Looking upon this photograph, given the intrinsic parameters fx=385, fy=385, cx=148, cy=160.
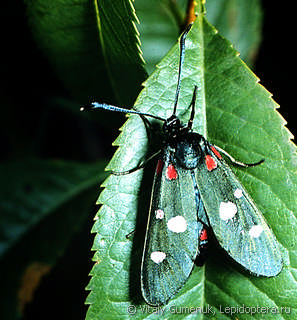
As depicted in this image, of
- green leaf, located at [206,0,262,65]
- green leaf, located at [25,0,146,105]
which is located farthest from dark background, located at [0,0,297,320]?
green leaf, located at [25,0,146,105]

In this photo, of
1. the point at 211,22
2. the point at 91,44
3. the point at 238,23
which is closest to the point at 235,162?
the point at 91,44

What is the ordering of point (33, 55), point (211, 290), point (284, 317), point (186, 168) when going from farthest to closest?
point (33, 55) < point (186, 168) < point (211, 290) < point (284, 317)

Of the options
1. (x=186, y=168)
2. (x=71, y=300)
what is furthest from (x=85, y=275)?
(x=186, y=168)

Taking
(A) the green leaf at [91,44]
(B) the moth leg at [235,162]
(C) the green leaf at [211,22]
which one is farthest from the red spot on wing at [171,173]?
(C) the green leaf at [211,22]

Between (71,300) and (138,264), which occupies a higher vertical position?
(71,300)

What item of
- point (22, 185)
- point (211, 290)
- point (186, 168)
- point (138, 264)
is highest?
point (22, 185)

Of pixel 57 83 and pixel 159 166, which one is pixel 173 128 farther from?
pixel 57 83

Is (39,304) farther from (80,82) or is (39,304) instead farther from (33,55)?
(33,55)
